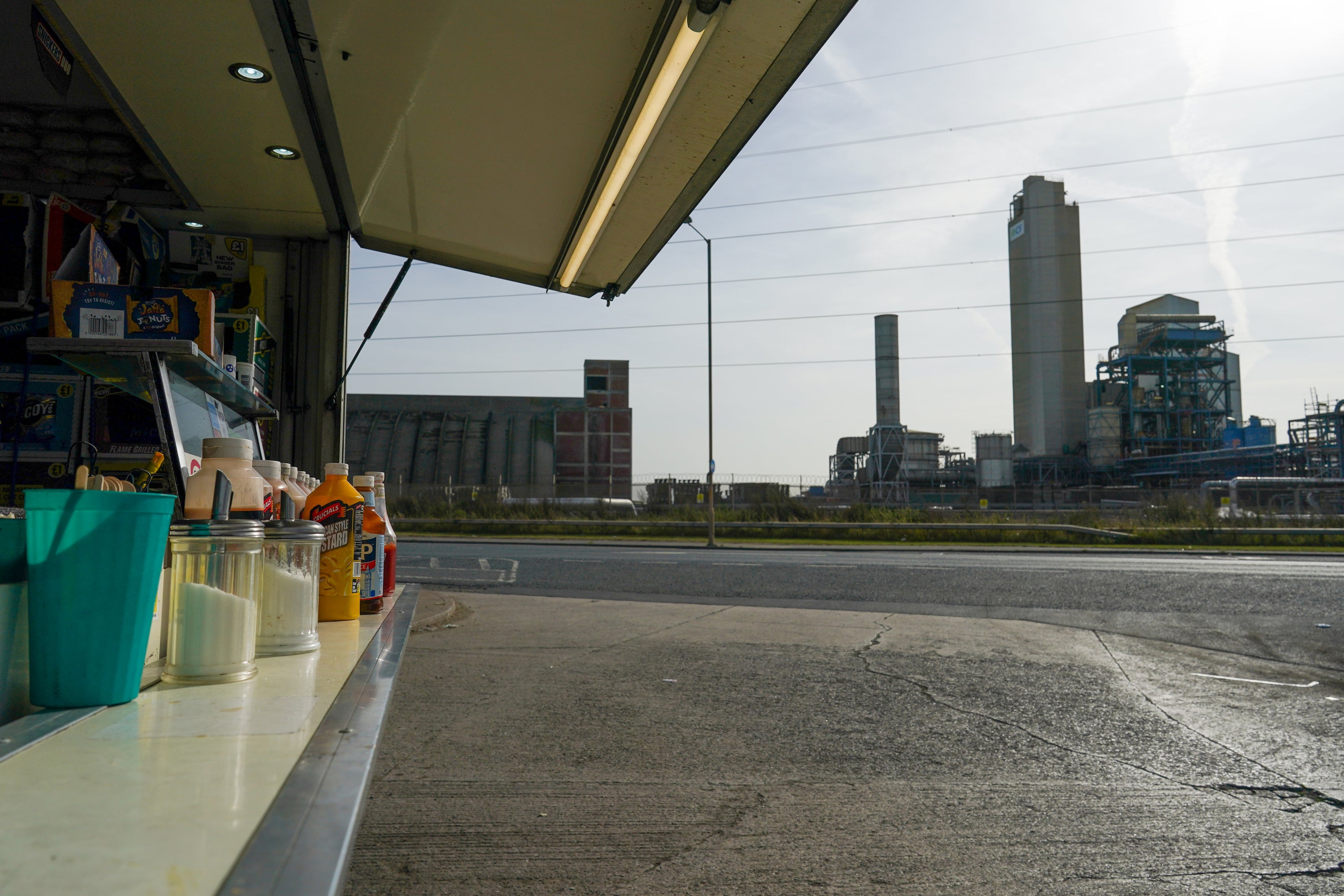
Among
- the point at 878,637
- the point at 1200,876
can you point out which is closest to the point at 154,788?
the point at 1200,876

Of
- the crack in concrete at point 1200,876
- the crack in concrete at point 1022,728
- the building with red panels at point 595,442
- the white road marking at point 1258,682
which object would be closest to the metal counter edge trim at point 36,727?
the crack in concrete at point 1200,876

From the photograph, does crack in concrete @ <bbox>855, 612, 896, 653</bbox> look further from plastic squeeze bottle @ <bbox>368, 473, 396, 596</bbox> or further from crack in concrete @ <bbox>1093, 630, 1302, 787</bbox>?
plastic squeeze bottle @ <bbox>368, 473, 396, 596</bbox>

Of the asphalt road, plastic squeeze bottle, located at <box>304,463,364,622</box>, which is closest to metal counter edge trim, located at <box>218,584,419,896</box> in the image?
plastic squeeze bottle, located at <box>304,463,364,622</box>

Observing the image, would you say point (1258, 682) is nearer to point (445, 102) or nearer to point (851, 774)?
point (851, 774)

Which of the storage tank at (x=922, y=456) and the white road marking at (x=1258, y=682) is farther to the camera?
the storage tank at (x=922, y=456)

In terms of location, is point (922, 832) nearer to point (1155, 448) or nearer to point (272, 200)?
point (272, 200)

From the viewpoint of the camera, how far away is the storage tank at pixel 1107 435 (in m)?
46.0

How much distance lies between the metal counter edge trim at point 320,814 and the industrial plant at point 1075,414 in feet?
136

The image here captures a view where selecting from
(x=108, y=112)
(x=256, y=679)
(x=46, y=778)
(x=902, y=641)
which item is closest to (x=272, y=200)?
(x=108, y=112)

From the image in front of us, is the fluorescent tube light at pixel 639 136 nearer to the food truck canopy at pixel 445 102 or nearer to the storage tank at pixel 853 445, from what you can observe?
the food truck canopy at pixel 445 102

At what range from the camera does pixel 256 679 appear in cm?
128

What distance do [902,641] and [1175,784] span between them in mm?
3234

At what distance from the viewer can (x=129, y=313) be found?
2.14m

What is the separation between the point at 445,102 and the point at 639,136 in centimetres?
63
